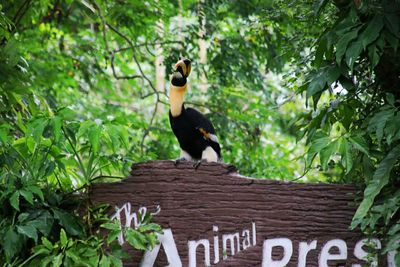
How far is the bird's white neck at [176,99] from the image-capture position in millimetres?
2908

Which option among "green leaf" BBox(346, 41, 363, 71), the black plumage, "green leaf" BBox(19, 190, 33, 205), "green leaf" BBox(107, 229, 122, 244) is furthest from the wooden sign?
"green leaf" BBox(346, 41, 363, 71)

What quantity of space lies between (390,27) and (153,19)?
3.12m

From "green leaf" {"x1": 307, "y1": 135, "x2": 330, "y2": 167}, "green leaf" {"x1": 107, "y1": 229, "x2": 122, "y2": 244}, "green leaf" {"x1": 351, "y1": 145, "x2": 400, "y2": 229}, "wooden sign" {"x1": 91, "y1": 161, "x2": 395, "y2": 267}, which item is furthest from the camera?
"green leaf" {"x1": 107, "y1": 229, "x2": 122, "y2": 244}

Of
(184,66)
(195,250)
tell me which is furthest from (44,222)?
(184,66)

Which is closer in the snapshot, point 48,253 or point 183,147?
point 48,253

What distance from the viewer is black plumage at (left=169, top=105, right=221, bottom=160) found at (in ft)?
9.82

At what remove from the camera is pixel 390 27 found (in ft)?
8.04

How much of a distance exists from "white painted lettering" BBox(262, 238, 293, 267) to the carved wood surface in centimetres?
1

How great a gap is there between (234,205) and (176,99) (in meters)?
0.53

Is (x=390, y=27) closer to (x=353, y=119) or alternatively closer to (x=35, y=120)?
(x=353, y=119)

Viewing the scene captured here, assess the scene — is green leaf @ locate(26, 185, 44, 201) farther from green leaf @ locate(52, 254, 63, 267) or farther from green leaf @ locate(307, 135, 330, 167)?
green leaf @ locate(307, 135, 330, 167)

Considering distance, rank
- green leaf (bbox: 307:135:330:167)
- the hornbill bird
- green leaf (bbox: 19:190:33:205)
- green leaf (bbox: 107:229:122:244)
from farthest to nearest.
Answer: the hornbill bird
green leaf (bbox: 19:190:33:205)
green leaf (bbox: 107:229:122:244)
green leaf (bbox: 307:135:330:167)

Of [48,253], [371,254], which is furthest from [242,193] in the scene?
[48,253]

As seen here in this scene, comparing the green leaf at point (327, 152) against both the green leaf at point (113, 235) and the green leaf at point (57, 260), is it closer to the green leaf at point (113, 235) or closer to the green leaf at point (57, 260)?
the green leaf at point (113, 235)
